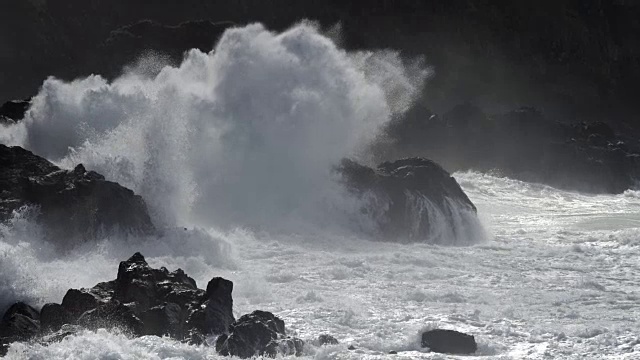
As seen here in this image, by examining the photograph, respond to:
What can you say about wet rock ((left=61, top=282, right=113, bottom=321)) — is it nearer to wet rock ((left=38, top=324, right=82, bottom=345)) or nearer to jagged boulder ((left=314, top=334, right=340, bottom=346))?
wet rock ((left=38, top=324, right=82, bottom=345))

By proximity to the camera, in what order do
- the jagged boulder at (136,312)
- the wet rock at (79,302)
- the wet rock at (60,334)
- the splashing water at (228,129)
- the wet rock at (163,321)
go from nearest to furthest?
1. the wet rock at (60,334)
2. the jagged boulder at (136,312)
3. the wet rock at (163,321)
4. the wet rock at (79,302)
5. the splashing water at (228,129)

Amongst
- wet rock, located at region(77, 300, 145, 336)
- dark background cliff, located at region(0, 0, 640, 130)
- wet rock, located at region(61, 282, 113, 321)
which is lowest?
wet rock, located at region(77, 300, 145, 336)

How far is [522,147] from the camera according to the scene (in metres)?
47.5

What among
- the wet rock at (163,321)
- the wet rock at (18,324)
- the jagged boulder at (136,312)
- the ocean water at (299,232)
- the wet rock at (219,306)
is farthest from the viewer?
the ocean water at (299,232)

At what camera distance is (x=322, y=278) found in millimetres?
21875

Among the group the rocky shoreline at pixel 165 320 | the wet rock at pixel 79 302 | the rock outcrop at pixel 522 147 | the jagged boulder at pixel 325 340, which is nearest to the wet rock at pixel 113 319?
the rocky shoreline at pixel 165 320

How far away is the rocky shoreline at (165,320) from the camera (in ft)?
50.8

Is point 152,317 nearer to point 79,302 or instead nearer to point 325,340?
point 79,302

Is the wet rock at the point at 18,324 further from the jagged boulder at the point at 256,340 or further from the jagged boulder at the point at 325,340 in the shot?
the jagged boulder at the point at 325,340

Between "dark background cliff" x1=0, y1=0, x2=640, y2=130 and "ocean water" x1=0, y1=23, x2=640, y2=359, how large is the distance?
33.4 m

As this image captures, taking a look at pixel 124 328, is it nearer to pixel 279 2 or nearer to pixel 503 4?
pixel 279 2

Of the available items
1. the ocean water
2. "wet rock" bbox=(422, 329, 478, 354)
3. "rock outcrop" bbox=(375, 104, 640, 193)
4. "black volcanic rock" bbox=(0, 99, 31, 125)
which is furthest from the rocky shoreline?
"rock outcrop" bbox=(375, 104, 640, 193)

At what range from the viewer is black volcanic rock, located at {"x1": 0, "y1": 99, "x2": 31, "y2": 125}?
31880 mm

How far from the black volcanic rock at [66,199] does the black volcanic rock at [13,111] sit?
29.4 feet
